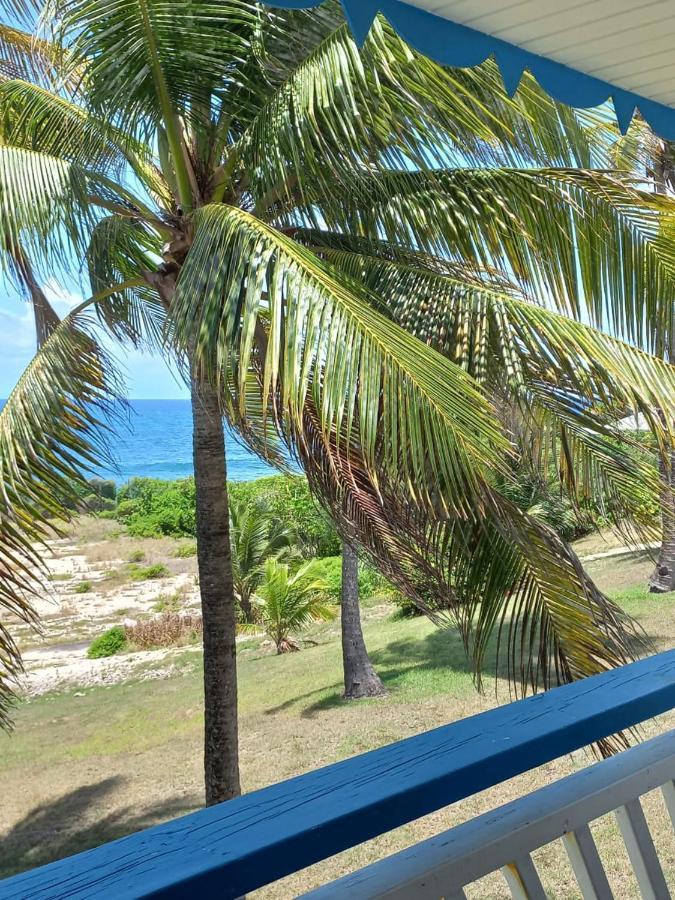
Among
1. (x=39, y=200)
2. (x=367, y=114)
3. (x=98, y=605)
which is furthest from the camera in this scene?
(x=98, y=605)

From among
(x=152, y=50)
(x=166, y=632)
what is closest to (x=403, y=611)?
(x=166, y=632)

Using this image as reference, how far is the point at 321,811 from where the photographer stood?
73 centimetres

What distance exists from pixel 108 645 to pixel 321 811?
58.2 feet

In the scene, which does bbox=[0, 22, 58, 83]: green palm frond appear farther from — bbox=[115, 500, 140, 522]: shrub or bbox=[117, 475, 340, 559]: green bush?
bbox=[115, 500, 140, 522]: shrub

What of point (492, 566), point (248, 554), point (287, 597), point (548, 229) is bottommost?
point (287, 597)

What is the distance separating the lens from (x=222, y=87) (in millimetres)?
4469

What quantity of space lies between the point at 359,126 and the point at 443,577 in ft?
7.70

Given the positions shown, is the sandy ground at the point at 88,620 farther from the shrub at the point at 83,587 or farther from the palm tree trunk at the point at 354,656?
the palm tree trunk at the point at 354,656

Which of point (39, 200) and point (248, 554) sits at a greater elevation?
point (39, 200)

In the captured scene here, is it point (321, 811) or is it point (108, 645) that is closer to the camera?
point (321, 811)

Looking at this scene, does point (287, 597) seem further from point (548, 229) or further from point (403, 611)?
point (548, 229)

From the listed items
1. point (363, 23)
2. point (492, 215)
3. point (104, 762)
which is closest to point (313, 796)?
point (363, 23)

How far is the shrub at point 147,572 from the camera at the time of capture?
2494cm

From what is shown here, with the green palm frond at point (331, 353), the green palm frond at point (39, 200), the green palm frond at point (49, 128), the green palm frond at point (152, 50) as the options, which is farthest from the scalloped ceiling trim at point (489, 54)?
the green palm frond at point (49, 128)
